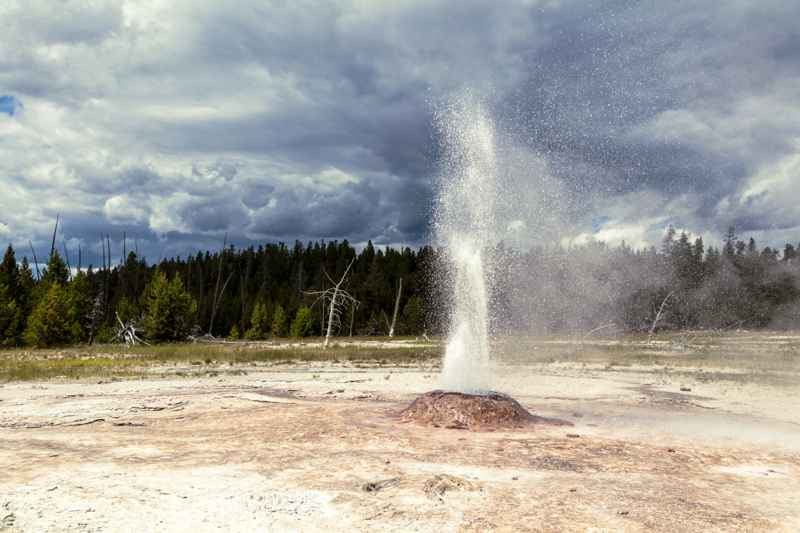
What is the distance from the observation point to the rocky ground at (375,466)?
6.69m

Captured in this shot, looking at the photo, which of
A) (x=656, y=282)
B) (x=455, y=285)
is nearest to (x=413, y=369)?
(x=455, y=285)

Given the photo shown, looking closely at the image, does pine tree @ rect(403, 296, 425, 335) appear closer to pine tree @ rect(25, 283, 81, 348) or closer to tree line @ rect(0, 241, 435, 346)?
tree line @ rect(0, 241, 435, 346)

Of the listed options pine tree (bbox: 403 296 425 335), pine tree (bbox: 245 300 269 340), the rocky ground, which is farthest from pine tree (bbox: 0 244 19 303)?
the rocky ground

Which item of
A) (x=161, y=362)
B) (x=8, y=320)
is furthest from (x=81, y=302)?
(x=161, y=362)

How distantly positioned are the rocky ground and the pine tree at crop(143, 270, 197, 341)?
38.7 meters

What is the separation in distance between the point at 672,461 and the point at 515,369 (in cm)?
1902

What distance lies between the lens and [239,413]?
1327cm

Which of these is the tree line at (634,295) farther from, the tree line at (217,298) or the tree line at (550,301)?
the tree line at (217,298)

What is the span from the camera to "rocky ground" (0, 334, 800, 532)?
669 centimetres

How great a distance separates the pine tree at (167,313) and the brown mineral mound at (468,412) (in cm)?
4644

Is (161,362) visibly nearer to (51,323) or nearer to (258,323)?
(51,323)

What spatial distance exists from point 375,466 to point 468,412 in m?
3.69

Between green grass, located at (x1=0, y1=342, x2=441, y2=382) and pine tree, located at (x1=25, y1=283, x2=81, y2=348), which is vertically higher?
pine tree, located at (x1=25, y1=283, x2=81, y2=348)

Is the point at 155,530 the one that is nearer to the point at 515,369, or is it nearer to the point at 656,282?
the point at 515,369
